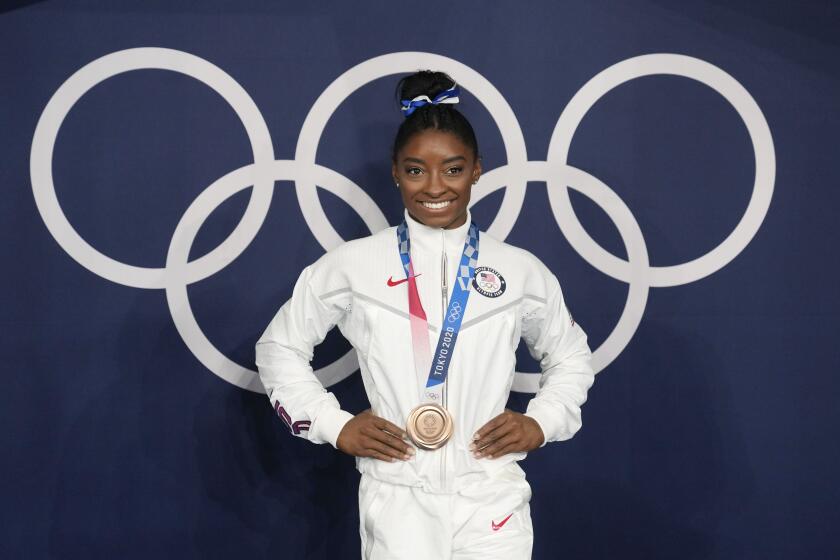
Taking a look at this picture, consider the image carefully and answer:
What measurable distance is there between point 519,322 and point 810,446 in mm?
1453

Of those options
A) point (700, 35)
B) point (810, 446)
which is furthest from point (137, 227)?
point (810, 446)

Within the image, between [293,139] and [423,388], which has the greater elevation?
[293,139]

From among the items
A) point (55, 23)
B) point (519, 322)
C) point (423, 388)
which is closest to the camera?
point (423, 388)

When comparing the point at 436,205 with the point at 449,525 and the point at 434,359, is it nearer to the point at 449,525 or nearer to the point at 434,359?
the point at 434,359

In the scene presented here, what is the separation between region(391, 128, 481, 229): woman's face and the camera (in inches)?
97.1

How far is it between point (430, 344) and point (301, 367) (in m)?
0.40

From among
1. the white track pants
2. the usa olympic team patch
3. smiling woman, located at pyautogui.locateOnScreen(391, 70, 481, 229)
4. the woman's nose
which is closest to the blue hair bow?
smiling woman, located at pyautogui.locateOnScreen(391, 70, 481, 229)

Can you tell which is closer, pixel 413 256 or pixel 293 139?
pixel 413 256

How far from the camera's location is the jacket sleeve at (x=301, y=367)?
95.3 inches

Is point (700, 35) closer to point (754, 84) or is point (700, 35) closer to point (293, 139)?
point (754, 84)

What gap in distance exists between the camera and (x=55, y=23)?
10.2 ft

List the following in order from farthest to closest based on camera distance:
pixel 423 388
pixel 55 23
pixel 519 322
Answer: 1. pixel 55 23
2. pixel 519 322
3. pixel 423 388

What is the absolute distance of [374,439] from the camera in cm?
233

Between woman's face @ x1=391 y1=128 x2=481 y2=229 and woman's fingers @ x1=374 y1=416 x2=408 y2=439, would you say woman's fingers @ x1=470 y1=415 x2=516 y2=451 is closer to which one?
woman's fingers @ x1=374 y1=416 x2=408 y2=439
